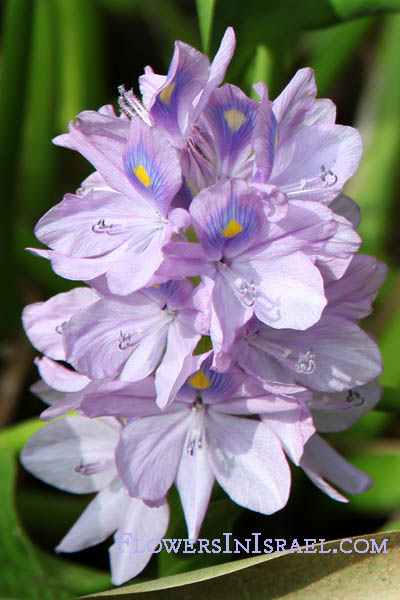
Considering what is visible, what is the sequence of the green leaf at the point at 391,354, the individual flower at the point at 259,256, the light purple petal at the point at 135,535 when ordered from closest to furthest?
1. the individual flower at the point at 259,256
2. the light purple petal at the point at 135,535
3. the green leaf at the point at 391,354

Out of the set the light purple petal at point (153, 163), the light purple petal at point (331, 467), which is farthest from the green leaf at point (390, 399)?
the light purple petal at point (153, 163)

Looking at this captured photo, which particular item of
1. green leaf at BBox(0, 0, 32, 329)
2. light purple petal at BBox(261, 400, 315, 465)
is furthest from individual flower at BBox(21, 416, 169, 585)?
green leaf at BBox(0, 0, 32, 329)

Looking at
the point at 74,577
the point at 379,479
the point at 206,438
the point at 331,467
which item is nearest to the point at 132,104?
the point at 206,438

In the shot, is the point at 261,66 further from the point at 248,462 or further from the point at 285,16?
the point at 248,462

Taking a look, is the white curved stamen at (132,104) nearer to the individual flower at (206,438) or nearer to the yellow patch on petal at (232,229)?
the yellow patch on petal at (232,229)

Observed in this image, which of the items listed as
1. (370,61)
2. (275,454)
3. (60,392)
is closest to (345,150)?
(275,454)

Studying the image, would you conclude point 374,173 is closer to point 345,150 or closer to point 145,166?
point 345,150
